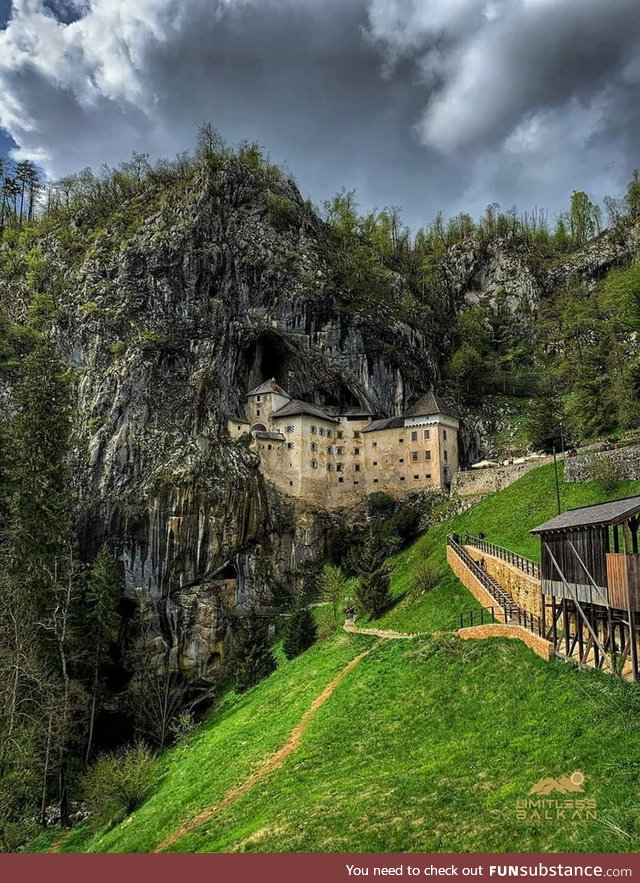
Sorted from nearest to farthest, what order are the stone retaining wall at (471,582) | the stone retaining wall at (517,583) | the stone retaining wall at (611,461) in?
the stone retaining wall at (517,583)
the stone retaining wall at (471,582)
the stone retaining wall at (611,461)

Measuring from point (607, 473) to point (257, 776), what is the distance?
113 feet

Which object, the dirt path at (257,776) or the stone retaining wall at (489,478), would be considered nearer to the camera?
the dirt path at (257,776)

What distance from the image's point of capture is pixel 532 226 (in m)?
105

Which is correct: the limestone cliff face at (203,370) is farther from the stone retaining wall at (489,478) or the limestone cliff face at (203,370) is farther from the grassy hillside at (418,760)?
the grassy hillside at (418,760)

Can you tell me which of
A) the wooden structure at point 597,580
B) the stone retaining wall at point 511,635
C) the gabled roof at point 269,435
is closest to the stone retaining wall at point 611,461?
the wooden structure at point 597,580

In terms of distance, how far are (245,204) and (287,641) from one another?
177 ft

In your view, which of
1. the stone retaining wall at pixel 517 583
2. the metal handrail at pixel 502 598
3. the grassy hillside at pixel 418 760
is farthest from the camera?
the stone retaining wall at pixel 517 583

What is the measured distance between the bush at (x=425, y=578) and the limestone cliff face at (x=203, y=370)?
21354 millimetres

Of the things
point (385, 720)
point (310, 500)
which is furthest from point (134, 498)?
point (385, 720)

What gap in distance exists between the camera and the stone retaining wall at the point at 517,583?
1042 inches

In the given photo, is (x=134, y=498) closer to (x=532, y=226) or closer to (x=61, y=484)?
(x=61, y=484)

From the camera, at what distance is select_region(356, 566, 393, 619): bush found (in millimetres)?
35875

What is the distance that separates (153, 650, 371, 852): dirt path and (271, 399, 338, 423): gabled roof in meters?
37.8

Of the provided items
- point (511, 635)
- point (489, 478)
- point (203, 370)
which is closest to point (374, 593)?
point (511, 635)
